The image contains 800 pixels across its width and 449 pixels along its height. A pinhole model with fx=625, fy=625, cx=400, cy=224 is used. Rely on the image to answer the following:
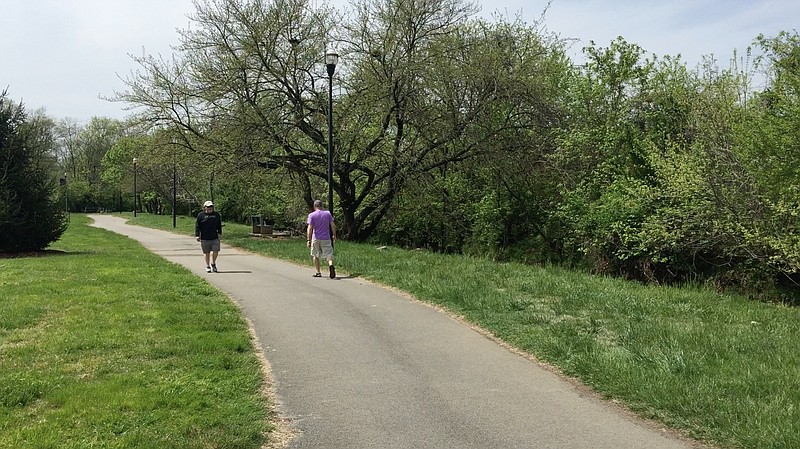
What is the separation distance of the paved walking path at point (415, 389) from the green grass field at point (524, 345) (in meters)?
0.33

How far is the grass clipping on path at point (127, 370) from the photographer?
435cm

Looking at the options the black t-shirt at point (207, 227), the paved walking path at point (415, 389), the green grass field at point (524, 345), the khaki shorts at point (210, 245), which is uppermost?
the black t-shirt at point (207, 227)

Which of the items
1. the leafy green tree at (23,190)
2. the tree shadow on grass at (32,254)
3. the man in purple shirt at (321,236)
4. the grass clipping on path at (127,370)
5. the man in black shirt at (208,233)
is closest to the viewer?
the grass clipping on path at (127,370)

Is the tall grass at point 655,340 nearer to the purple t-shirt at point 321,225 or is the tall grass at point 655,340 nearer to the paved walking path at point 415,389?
the paved walking path at point 415,389

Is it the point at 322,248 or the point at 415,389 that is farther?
the point at 322,248

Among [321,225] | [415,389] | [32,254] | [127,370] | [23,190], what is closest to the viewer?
[415,389]

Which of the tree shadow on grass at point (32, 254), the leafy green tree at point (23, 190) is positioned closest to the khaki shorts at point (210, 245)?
the tree shadow on grass at point (32, 254)

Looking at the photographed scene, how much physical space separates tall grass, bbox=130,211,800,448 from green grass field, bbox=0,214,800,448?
0.02 m

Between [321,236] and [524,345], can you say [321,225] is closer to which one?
[321,236]

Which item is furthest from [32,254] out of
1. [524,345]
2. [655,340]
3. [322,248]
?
[655,340]

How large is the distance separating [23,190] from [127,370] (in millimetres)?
16428

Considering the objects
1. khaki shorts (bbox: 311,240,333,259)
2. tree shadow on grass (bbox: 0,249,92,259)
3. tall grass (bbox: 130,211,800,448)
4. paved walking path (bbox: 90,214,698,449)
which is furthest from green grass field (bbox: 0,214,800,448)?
tree shadow on grass (bbox: 0,249,92,259)

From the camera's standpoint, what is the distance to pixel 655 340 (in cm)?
712

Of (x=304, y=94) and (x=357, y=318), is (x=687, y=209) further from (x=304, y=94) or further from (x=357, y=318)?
(x=304, y=94)
